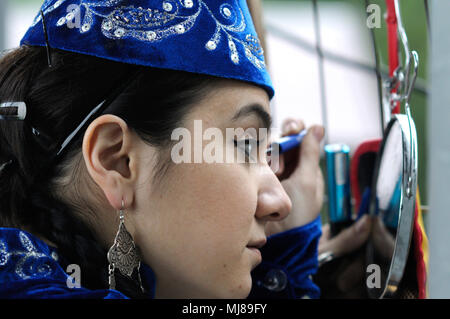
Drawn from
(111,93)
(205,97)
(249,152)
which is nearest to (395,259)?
(249,152)

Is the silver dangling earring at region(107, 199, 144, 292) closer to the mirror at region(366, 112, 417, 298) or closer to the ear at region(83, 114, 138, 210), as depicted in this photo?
the ear at region(83, 114, 138, 210)

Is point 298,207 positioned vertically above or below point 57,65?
below

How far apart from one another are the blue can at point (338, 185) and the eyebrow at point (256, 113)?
0.40 metres

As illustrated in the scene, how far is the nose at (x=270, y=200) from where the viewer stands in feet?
2.99

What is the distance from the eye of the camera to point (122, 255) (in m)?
0.84

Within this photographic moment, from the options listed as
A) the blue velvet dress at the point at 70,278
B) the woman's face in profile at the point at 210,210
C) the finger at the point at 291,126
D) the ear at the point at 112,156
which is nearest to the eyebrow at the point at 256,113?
the woman's face in profile at the point at 210,210

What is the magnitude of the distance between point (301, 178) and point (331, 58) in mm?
736

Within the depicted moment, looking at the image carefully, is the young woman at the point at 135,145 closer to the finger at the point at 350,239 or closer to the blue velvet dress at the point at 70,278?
the blue velvet dress at the point at 70,278

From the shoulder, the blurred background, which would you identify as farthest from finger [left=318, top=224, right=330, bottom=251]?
the shoulder

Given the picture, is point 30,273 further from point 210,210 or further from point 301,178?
point 301,178

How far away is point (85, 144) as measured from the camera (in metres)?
0.83
